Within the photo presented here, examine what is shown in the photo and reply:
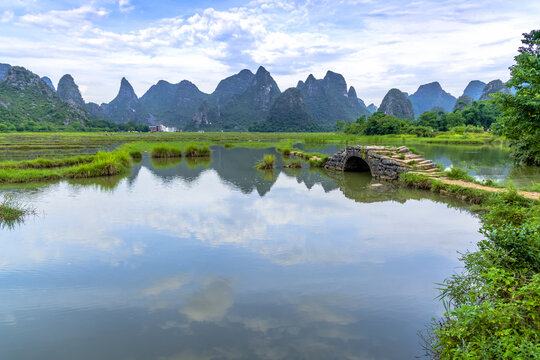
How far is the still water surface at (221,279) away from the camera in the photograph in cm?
454

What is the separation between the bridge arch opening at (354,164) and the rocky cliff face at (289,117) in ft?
368

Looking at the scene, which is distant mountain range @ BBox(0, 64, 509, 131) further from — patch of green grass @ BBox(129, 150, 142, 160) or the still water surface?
the still water surface

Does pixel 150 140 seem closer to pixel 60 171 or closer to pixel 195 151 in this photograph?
pixel 195 151

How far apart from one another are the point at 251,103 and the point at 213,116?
30.6 meters

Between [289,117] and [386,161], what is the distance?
131m

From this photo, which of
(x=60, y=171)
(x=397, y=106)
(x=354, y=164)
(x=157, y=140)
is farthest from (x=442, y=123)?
(x=397, y=106)

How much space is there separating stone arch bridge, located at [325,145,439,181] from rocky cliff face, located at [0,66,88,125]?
9000 cm

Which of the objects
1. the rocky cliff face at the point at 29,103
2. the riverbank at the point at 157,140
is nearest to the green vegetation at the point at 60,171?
the riverbank at the point at 157,140

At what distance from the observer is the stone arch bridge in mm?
17216

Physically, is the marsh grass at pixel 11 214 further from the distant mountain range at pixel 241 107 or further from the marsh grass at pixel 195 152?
the distant mountain range at pixel 241 107

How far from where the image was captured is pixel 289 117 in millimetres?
145500

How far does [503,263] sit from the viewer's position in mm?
4535

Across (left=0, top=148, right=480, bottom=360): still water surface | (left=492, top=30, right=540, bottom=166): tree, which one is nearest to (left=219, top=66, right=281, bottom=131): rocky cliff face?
(left=0, top=148, right=480, bottom=360): still water surface

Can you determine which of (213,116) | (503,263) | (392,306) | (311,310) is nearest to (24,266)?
(311,310)
